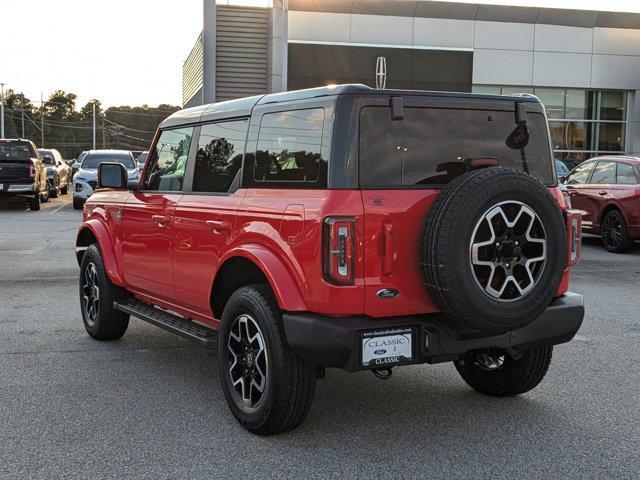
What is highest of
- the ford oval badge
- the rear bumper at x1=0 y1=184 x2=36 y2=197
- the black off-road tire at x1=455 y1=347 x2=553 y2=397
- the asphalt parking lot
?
the ford oval badge

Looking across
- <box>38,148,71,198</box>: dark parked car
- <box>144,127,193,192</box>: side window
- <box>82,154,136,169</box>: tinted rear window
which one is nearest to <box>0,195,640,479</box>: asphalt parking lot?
<box>144,127,193,192</box>: side window

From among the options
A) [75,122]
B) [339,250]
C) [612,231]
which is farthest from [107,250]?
[75,122]

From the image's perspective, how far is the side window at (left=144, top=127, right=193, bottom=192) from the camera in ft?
18.0

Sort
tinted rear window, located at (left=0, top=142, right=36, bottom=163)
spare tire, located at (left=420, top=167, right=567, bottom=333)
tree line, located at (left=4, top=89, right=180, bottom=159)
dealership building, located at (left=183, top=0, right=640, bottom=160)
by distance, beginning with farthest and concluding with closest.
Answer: tree line, located at (left=4, top=89, right=180, bottom=159) → dealership building, located at (left=183, top=0, right=640, bottom=160) → tinted rear window, located at (left=0, top=142, right=36, bottom=163) → spare tire, located at (left=420, top=167, right=567, bottom=333)

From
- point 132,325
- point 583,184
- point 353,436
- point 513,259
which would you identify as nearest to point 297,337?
point 353,436

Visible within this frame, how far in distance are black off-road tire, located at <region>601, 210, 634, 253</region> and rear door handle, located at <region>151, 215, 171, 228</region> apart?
32.3 ft

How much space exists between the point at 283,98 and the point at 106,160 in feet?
64.1

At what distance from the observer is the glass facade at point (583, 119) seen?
31.1 metres

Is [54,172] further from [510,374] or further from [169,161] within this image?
[510,374]

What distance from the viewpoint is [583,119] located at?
31516 mm

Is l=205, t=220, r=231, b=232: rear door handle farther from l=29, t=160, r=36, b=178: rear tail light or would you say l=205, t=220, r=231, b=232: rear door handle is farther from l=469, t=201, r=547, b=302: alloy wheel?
l=29, t=160, r=36, b=178: rear tail light

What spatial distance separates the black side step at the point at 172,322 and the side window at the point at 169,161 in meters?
0.90

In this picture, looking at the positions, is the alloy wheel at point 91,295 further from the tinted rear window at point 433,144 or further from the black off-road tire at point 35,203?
the black off-road tire at point 35,203

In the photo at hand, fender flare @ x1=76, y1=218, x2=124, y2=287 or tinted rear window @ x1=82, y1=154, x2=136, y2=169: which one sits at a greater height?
tinted rear window @ x1=82, y1=154, x2=136, y2=169
